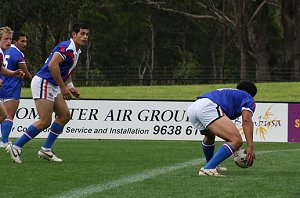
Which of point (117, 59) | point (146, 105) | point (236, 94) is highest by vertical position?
point (236, 94)

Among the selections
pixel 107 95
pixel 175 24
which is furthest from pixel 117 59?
pixel 107 95

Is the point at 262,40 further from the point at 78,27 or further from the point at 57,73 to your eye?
the point at 57,73

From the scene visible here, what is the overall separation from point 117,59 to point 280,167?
61334 mm

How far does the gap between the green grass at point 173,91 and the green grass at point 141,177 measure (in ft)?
63.4

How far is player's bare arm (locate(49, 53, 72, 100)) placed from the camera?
1245 centimetres

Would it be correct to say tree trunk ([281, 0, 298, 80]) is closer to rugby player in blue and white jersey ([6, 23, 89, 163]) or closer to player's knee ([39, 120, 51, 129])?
rugby player in blue and white jersey ([6, 23, 89, 163])

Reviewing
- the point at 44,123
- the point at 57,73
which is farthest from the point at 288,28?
the point at 57,73

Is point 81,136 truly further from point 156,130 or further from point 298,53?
point 298,53

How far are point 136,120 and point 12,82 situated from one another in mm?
7336

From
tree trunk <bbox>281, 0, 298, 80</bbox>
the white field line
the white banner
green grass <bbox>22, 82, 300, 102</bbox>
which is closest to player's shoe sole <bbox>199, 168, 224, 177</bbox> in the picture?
the white field line

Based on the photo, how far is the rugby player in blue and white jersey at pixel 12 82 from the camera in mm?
15305

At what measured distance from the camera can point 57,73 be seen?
40.8 ft

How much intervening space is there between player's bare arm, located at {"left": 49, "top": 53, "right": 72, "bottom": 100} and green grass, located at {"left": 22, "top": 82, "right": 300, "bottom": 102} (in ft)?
71.3

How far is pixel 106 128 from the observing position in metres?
23.4
